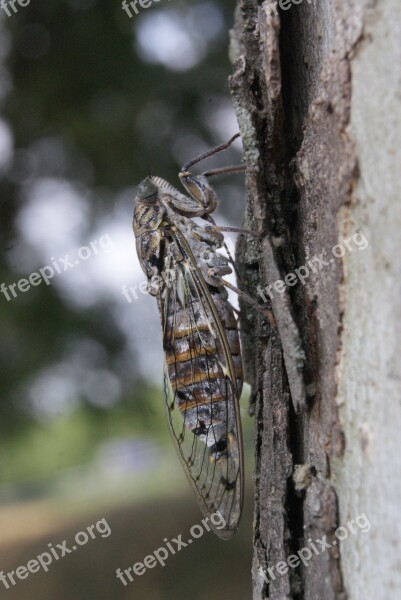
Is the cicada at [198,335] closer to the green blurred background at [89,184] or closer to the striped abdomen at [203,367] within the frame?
the striped abdomen at [203,367]

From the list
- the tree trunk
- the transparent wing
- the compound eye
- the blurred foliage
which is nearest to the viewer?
the tree trunk

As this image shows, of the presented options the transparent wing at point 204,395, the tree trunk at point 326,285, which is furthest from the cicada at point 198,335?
the tree trunk at point 326,285

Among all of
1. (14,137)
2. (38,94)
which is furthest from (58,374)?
(38,94)

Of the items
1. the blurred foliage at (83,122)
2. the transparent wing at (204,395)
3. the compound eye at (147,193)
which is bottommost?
the transparent wing at (204,395)

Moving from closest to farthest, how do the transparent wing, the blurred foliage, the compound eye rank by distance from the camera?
the transparent wing → the compound eye → the blurred foliage

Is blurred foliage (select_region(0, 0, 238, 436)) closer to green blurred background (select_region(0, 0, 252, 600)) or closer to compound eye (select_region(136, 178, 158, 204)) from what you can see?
green blurred background (select_region(0, 0, 252, 600))

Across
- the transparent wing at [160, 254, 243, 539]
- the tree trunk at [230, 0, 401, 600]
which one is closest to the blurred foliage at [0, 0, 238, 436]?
the transparent wing at [160, 254, 243, 539]

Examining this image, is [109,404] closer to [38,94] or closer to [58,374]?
[58,374]
